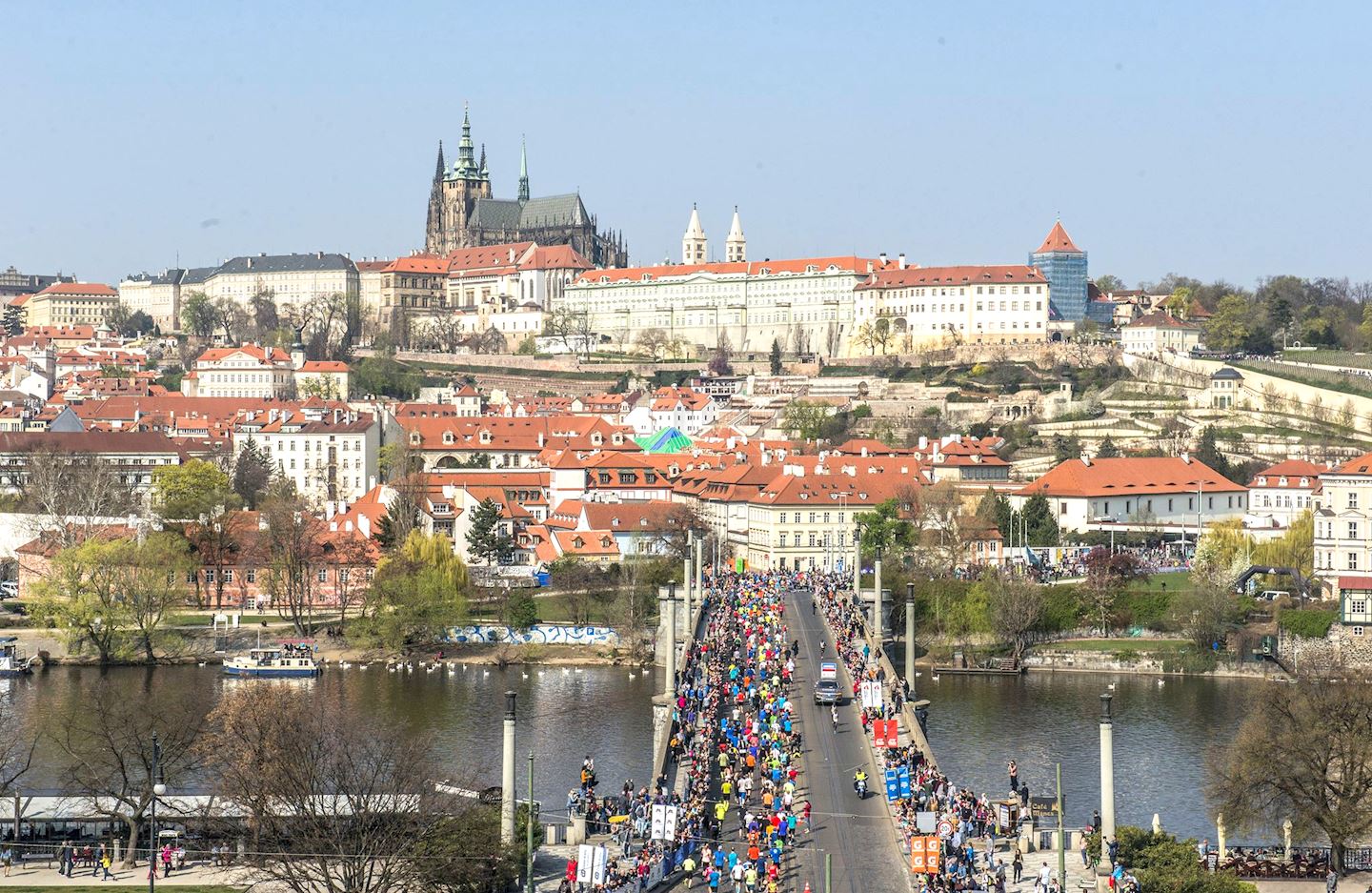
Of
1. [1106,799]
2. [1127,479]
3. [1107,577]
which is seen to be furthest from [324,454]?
[1106,799]

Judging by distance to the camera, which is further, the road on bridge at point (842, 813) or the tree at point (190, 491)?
the tree at point (190, 491)

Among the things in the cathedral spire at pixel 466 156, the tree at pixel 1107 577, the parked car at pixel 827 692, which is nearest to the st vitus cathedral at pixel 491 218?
the cathedral spire at pixel 466 156

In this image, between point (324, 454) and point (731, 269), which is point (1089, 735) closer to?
point (324, 454)

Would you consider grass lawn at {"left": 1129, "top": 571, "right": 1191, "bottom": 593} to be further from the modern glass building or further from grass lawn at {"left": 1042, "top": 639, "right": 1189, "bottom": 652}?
the modern glass building

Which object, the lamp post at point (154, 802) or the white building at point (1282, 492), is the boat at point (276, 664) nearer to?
the lamp post at point (154, 802)

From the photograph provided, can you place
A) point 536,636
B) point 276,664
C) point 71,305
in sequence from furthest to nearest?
1. point 71,305
2. point 536,636
3. point 276,664

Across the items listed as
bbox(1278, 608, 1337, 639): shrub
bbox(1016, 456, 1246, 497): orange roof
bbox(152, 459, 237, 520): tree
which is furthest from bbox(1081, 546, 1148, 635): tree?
bbox(152, 459, 237, 520): tree
